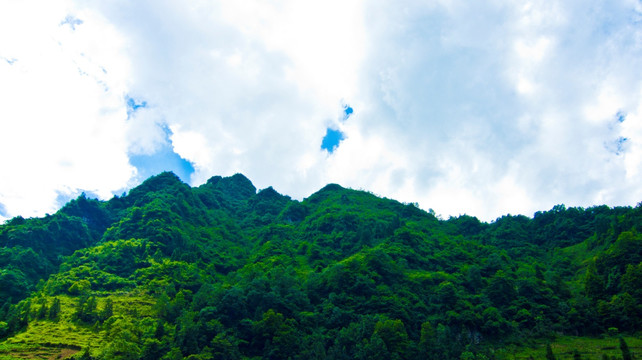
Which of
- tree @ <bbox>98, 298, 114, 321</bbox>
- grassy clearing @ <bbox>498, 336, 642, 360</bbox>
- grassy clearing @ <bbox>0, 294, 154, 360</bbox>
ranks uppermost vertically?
tree @ <bbox>98, 298, 114, 321</bbox>

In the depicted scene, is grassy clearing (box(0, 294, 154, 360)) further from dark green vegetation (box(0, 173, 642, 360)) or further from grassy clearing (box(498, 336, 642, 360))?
grassy clearing (box(498, 336, 642, 360))

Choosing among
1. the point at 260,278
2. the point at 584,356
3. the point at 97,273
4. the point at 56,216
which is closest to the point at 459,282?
the point at 584,356

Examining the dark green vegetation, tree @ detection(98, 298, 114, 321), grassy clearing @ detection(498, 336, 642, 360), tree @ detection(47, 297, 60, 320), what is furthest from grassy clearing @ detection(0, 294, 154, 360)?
grassy clearing @ detection(498, 336, 642, 360)

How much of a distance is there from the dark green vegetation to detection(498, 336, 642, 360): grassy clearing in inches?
16.1

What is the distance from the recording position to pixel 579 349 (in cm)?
4934

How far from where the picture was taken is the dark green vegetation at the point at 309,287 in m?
50.6

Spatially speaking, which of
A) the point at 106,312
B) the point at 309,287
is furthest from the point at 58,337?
the point at 309,287

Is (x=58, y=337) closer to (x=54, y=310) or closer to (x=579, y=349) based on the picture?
(x=54, y=310)

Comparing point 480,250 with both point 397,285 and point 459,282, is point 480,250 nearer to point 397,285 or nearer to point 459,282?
point 459,282

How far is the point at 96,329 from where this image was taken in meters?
51.5

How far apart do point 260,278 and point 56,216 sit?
2103 inches

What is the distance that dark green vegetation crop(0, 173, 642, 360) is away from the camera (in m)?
50.6

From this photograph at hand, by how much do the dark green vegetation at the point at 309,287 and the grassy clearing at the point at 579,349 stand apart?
41cm

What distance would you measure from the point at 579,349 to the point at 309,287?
37970mm
